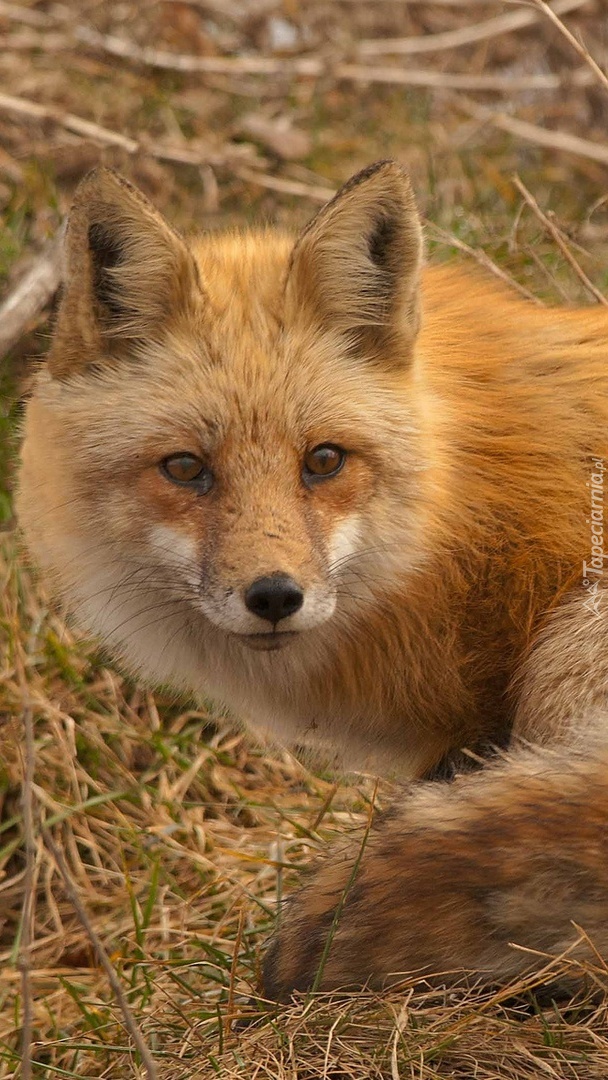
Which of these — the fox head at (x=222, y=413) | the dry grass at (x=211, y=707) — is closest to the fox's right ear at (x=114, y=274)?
the fox head at (x=222, y=413)

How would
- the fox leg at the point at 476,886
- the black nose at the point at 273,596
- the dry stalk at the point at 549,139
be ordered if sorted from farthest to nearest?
the dry stalk at the point at 549,139 → the black nose at the point at 273,596 → the fox leg at the point at 476,886

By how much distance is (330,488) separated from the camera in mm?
3410

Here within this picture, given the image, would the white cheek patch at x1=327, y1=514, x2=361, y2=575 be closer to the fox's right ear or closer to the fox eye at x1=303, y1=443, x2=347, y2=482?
the fox eye at x1=303, y1=443, x2=347, y2=482

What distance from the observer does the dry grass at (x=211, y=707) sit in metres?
2.84

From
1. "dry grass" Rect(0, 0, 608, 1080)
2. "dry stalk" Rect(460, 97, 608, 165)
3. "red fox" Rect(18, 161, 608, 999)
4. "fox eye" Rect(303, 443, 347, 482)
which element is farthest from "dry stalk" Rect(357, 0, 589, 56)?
"fox eye" Rect(303, 443, 347, 482)

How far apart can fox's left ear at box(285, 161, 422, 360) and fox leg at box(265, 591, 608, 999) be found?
1.39 metres

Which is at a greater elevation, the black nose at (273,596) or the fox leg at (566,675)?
the black nose at (273,596)

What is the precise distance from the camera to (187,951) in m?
4.11

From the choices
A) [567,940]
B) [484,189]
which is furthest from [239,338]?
[484,189]

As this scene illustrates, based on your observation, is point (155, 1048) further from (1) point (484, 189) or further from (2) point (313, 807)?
(1) point (484, 189)

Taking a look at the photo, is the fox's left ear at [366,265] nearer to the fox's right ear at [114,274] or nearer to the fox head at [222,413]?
the fox head at [222,413]

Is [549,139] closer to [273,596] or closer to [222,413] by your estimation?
[222,413]

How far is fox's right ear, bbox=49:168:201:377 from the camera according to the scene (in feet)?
11.0

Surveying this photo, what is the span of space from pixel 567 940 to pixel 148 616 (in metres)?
1.61
